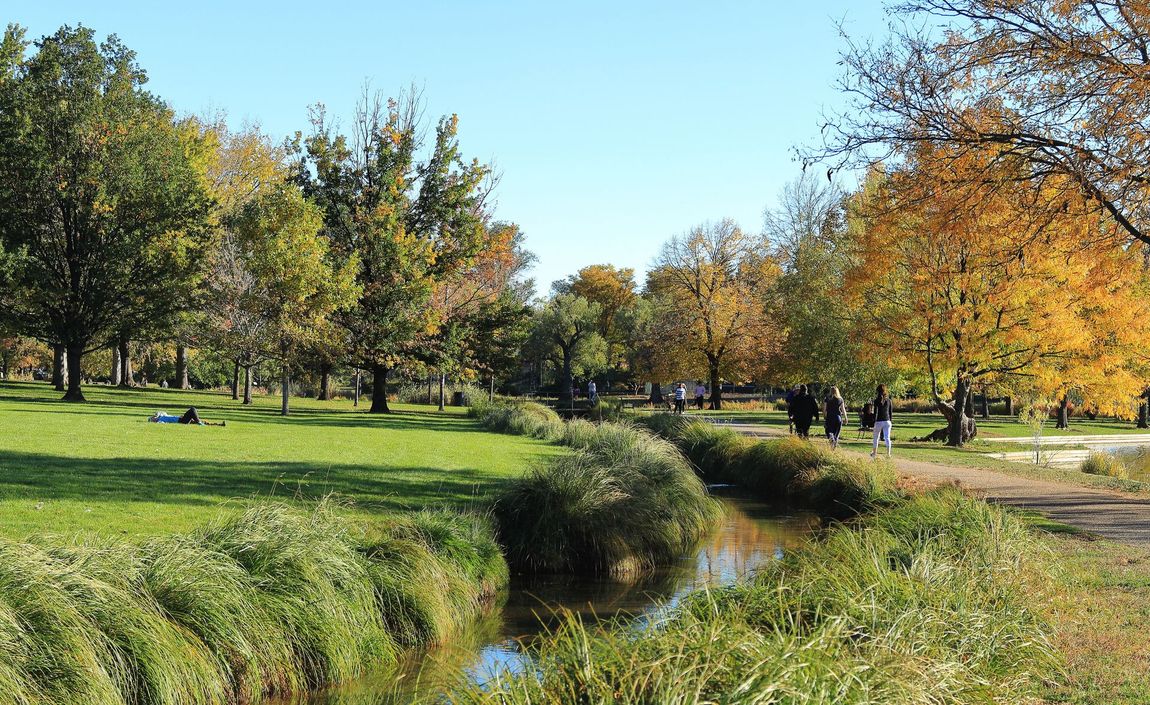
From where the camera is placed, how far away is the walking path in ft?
40.1

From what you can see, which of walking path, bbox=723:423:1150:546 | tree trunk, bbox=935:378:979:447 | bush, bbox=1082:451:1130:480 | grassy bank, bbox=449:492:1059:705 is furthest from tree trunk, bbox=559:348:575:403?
grassy bank, bbox=449:492:1059:705

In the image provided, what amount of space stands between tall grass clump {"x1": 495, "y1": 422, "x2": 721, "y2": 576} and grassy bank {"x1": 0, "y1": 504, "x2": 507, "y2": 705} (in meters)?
1.89

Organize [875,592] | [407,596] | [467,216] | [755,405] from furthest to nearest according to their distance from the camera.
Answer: [755,405], [467,216], [407,596], [875,592]

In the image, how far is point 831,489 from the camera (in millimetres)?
16578

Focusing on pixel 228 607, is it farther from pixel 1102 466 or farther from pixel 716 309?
pixel 716 309

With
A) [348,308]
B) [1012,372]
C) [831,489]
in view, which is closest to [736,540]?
[831,489]

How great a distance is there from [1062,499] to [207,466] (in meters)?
13.4

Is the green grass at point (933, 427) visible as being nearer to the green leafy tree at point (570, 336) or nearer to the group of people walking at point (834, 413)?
the group of people walking at point (834, 413)

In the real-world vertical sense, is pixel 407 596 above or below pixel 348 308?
below

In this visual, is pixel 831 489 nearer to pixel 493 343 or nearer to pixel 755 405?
pixel 493 343

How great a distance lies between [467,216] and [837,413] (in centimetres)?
1986

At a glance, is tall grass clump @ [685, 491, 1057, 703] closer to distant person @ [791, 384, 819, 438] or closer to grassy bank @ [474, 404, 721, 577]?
grassy bank @ [474, 404, 721, 577]

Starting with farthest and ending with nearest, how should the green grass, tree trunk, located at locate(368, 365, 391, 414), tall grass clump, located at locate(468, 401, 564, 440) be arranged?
tree trunk, located at locate(368, 365, 391, 414), the green grass, tall grass clump, located at locate(468, 401, 564, 440)

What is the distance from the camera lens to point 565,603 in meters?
10.4
